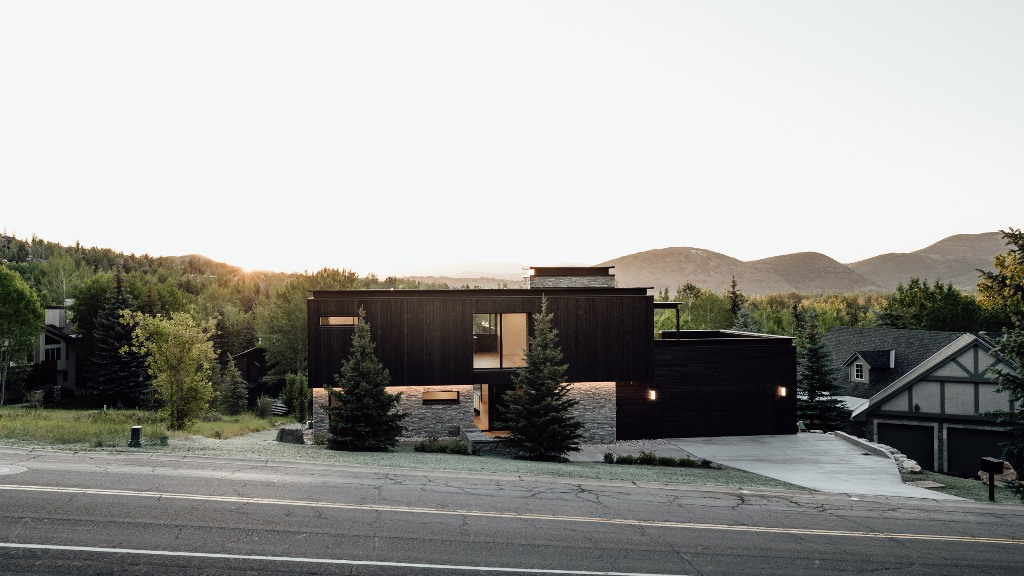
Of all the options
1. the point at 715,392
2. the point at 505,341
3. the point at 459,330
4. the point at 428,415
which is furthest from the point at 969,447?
the point at 428,415

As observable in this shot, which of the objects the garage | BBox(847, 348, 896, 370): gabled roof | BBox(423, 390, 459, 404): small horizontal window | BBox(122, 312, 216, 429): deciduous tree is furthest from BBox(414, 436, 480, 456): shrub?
BBox(847, 348, 896, 370): gabled roof

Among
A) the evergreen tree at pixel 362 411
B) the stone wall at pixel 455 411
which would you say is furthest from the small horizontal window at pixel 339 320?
the evergreen tree at pixel 362 411

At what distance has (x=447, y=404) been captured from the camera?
94.9ft

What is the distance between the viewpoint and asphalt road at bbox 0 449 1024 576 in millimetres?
10594

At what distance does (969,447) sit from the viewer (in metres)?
32.1

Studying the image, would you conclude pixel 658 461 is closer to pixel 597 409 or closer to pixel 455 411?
pixel 597 409

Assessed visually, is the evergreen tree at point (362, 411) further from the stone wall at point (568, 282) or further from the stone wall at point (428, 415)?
the stone wall at point (568, 282)

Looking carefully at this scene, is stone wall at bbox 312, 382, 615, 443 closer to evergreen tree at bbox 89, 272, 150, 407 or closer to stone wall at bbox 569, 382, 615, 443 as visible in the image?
stone wall at bbox 569, 382, 615, 443

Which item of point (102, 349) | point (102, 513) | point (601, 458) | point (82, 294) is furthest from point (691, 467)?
point (82, 294)

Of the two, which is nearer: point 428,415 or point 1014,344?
point 1014,344

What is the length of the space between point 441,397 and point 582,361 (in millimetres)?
6665

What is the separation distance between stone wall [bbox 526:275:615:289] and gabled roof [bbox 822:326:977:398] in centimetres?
1706

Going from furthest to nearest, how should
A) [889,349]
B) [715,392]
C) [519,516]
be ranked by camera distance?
1. [889,349]
2. [715,392]
3. [519,516]

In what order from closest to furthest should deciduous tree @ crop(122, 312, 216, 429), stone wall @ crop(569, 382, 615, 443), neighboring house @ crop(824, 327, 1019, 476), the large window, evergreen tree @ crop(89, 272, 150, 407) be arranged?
1. deciduous tree @ crop(122, 312, 216, 429)
2. stone wall @ crop(569, 382, 615, 443)
3. the large window
4. neighboring house @ crop(824, 327, 1019, 476)
5. evergreen tree @ crop(89, 272, 150, 407)
